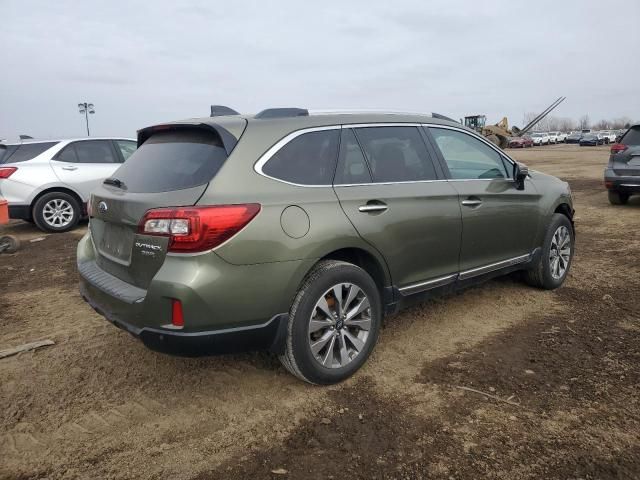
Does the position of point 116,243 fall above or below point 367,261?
above

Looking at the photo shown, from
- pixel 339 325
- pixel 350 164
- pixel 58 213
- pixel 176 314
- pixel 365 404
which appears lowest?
pixel 365 404

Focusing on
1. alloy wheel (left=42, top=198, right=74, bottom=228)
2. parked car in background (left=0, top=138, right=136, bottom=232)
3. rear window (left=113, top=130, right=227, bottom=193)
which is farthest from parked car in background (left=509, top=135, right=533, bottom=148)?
rear window (left=113, top=130, right=227, bottom=193)

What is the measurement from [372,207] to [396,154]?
0.59 meters

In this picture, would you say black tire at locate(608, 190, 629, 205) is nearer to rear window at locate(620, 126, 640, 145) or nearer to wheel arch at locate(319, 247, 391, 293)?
rear window at locate(620, 126, 640, 145)

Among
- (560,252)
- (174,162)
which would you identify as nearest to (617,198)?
(560,252)

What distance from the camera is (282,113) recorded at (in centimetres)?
319

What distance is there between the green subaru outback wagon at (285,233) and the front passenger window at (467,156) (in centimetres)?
3

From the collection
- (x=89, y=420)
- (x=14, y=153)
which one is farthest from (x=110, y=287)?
(x=14, y=153)

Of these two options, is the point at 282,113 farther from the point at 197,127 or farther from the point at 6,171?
the point at 6,171

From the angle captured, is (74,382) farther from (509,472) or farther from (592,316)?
(592,316)

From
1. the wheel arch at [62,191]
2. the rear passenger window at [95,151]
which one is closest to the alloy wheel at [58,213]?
the wheel arch at [62,191]

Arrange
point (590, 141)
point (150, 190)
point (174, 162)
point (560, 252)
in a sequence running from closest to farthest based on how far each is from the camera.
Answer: point (150, 190) < point (174, 162) < point (560, 252) < point (590, 141)

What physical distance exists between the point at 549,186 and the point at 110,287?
3992mm

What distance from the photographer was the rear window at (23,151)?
8.48 metres
